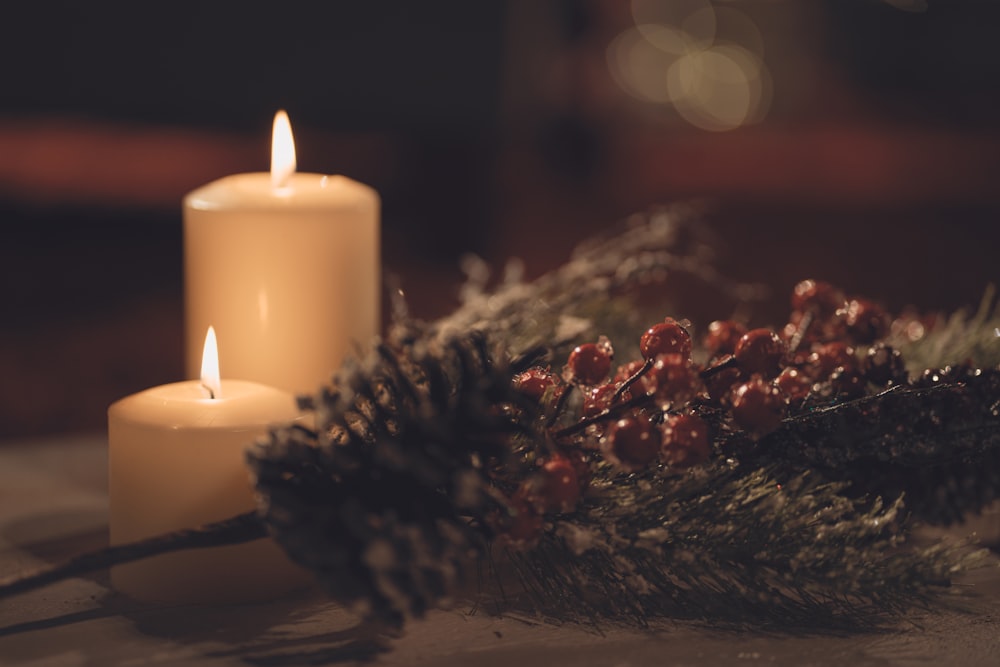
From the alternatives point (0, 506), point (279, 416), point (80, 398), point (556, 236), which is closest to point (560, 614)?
point (279, 416)

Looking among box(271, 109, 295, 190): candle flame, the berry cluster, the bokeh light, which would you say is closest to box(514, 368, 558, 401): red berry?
the berry cluster

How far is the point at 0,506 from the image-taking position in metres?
0.64

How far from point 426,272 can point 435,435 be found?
1.94 metres

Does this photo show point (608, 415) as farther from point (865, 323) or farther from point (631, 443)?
point (865, 323)

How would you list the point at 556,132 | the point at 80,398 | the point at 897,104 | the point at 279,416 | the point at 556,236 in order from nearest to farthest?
the point at 279,416, the point at 80,398, the point at 556,236, the point at 556,132, the point at 897,104

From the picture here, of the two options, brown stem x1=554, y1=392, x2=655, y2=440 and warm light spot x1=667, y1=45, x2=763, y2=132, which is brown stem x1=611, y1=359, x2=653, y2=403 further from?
warm light spot x1=667, y1=45, x2=763, y2=132

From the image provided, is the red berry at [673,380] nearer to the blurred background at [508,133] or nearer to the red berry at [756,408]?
the red berry at [756,408]

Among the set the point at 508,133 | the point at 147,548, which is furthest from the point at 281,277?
the point at 508,133

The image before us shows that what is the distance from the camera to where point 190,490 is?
1.59ft

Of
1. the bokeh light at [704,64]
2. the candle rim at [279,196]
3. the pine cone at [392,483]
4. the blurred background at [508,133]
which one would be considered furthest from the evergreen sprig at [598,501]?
the bokeh light at [704,64]

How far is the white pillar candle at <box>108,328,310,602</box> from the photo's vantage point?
484 mm

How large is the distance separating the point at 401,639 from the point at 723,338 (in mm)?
230

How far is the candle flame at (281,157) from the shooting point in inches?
26.0

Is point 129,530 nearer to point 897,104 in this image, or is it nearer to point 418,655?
point 418,655
